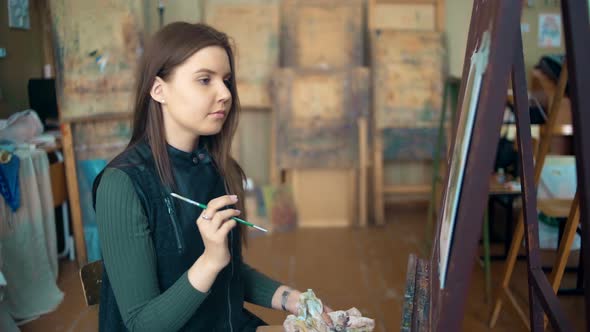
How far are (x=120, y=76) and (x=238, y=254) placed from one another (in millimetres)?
2206

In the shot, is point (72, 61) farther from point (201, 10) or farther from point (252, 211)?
point (252, 211)

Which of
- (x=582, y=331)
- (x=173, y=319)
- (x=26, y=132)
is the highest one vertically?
(x=26, y=132)

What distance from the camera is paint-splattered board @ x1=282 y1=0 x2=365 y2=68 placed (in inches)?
168

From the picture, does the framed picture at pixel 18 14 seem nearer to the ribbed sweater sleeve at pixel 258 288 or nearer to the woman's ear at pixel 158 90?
the woman's ear at pixel 158 90

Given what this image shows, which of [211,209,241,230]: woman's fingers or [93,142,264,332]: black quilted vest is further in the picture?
[93,142,264,332]: black quilted vest

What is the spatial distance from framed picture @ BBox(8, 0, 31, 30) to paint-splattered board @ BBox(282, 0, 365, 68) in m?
1.85

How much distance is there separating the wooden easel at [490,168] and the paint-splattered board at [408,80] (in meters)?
2.84

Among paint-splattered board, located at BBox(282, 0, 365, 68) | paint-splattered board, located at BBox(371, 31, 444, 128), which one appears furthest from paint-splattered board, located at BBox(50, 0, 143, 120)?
paint-splattered board, located at BBox(371, 31, 444, 128)

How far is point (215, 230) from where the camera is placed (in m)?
1.07

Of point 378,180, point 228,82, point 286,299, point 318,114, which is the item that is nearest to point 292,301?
point 286,299

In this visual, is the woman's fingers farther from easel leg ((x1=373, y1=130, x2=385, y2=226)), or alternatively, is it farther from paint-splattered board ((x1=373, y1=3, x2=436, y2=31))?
paint-splattered board ((x1=373, y1=3, x2=436, y2=31))

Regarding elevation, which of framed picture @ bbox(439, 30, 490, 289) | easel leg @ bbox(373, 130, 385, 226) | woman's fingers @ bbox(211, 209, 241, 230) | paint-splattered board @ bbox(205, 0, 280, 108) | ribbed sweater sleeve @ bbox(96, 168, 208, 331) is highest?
paint-splattered board @ bbox(205, 0, 280, 108)

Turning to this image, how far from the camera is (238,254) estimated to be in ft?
4.63

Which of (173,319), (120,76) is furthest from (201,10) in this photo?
(173,319)
